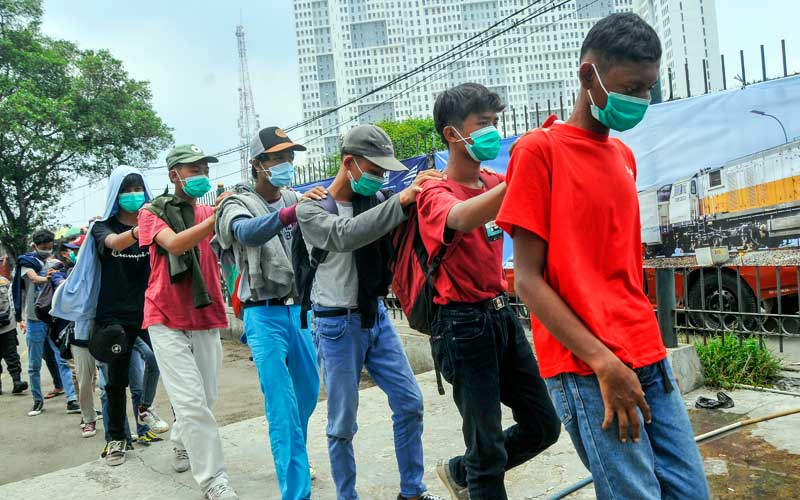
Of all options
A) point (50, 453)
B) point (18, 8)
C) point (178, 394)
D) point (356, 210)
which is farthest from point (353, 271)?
point (18, 8)

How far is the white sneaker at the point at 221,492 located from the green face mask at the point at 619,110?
8.98 feet

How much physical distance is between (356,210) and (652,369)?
1786 millimetres

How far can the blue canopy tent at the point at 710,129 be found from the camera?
17.5ft

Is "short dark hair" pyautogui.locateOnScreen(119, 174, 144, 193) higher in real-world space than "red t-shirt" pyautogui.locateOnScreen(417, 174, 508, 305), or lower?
higher

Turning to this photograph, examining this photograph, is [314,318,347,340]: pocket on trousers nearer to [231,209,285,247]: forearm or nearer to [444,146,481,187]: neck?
[231,209,285,247]: forearm

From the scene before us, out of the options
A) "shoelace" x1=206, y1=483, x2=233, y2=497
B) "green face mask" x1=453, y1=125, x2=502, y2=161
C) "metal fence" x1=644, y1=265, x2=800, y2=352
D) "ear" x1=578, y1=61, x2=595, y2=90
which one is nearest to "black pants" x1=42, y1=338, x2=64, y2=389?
"shoelace" x1=206, y1=483, x2=233, y2=497

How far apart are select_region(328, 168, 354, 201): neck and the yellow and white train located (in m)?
3.49

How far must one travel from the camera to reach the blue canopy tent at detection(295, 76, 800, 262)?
5.33m

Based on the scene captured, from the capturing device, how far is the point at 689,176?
5832 millimetres

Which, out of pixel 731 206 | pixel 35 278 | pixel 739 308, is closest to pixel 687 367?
pixel 739 308

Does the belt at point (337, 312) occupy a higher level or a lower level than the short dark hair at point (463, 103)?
lower

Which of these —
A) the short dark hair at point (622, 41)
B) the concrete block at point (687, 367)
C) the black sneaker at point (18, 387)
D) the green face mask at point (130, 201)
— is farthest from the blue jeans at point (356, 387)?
the black sneaker at point (18, 387)

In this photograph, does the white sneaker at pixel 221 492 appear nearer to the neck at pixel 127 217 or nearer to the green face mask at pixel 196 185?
the green face mask at pixel 196 185

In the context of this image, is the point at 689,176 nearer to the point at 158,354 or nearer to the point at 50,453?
the point at 158,354
